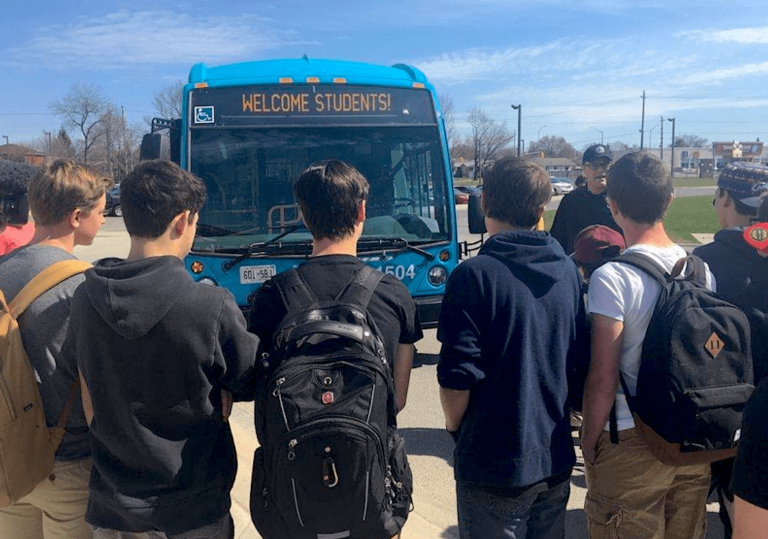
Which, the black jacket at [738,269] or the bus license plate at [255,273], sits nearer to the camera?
the black jacket at [738,269]

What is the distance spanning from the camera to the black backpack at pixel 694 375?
7.02ft

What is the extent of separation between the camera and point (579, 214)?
18.4 ft

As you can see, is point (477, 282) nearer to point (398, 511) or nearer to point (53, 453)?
point (398, 511)

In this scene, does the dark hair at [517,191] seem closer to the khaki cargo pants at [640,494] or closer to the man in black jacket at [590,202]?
the khaki cargo pants at [640,494]

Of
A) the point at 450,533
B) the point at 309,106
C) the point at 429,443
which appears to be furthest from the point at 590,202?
the point at 450,533

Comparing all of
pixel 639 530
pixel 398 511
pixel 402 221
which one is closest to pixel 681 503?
pixel 639 530

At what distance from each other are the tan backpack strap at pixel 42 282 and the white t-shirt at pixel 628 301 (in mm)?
1849

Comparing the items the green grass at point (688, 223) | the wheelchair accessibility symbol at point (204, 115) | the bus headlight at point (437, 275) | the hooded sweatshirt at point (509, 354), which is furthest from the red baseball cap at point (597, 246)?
the green grass at point (688, 223)

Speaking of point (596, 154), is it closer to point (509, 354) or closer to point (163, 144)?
point (163, 144)

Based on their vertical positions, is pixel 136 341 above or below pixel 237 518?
above

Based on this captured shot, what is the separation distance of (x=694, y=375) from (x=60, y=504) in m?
2.25

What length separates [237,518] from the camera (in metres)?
3.81

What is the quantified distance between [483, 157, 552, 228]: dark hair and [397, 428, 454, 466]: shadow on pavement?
274cm

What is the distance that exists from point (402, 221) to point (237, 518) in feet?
9.98
